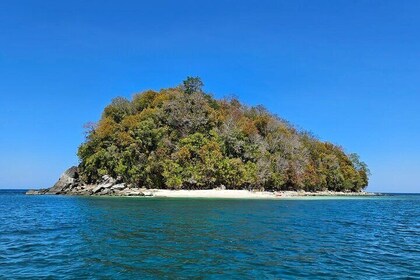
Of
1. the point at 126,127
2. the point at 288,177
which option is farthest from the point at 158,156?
the point at 288,177

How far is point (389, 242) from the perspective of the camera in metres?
20.4

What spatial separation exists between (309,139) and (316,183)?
49.9 ft

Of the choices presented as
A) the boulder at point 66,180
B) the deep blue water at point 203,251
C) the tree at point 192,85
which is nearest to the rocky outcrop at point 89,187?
the boulder at point 66,180

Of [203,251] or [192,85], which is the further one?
[192,85]

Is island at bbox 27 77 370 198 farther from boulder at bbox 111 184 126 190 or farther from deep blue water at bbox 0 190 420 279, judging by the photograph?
deep blue water at bbox 0 190 420 279

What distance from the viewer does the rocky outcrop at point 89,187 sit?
230ft

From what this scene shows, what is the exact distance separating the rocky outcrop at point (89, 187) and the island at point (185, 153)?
197 mm

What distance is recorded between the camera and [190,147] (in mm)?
72438

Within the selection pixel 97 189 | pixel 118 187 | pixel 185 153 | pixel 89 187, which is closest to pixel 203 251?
pixel 185 153

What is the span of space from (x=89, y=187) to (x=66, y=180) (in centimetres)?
963

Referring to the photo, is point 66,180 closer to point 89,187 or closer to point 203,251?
point 89,187

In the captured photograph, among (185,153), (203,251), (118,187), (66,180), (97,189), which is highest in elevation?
(185,153)

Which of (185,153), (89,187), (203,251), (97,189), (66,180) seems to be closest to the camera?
(203,251)

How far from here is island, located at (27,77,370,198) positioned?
71.6 meters
